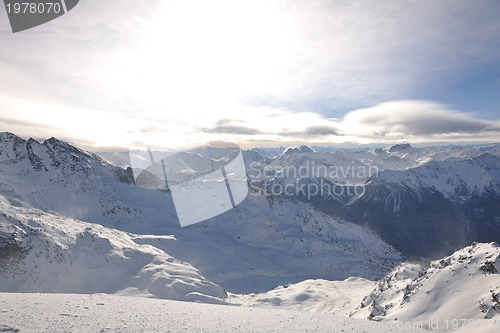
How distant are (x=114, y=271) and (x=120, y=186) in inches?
3247

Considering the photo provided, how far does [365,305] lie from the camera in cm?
5112

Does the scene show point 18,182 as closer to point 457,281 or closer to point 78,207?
point 78,207

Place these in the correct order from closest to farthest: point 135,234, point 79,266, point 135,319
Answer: point 135,319
point 79,266
point 135,234

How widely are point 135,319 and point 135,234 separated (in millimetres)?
100445

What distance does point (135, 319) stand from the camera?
23.3 metres

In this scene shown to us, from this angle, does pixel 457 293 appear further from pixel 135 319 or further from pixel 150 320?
pixel 135 319

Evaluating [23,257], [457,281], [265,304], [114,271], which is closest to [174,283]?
[114,271]

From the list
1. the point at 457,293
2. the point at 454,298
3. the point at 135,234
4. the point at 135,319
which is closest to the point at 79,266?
the point at 135,234

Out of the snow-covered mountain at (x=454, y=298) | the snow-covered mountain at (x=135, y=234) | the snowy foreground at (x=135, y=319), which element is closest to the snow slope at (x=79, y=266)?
the snow-covered mountain at (x=135, y=234)

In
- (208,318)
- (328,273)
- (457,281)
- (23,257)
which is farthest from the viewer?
Result: (328,273)

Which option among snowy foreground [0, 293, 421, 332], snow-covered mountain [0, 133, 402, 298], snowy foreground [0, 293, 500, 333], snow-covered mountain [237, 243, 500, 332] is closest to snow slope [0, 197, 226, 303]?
snow-covered mountain [0, 133, 402, 298]

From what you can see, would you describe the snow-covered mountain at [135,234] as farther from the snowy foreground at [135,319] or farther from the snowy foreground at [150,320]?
the snowy foreground at [150,320]

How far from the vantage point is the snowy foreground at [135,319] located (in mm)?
20875

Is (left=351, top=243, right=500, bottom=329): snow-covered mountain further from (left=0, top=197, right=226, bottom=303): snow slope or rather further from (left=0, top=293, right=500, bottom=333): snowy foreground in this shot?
(left=0, top=197, right=226, bottom=303): snow slope
